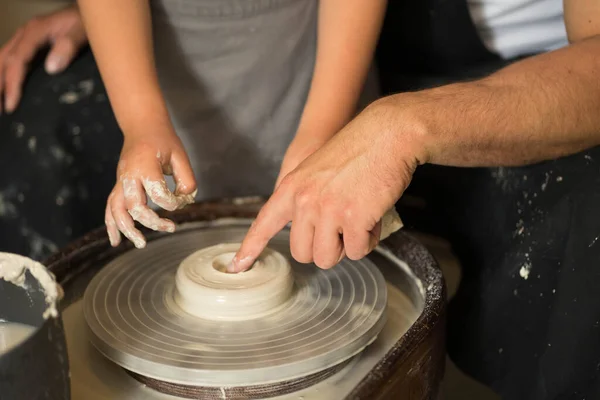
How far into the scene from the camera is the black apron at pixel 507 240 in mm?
944

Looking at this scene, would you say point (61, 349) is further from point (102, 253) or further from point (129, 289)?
point (102, 253)

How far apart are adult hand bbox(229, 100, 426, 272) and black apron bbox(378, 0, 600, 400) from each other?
30cm

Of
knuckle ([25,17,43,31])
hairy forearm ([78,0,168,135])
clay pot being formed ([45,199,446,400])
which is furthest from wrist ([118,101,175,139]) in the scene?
knuckle ([25,17,43,31])

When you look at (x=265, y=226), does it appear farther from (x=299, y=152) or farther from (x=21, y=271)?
(x=21, y=271)

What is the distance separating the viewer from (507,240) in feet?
3.78

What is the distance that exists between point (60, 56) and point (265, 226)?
2.60 ft

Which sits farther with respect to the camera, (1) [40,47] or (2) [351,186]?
(1) [40,47]

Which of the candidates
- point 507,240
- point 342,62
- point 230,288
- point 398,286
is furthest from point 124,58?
point 507,240

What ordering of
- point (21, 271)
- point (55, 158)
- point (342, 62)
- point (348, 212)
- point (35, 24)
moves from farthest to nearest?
point (35, 24), point (55, 158), point (342, 62), point (348, 212), point (21, 271)

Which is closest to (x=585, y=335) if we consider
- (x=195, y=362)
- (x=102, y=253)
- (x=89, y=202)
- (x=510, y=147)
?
(x=510, y=147)

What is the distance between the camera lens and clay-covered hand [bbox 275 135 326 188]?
104 cm

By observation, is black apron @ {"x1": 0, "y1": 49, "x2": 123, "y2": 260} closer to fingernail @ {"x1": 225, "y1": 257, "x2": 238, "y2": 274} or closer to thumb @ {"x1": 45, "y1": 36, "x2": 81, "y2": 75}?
thumb @ {"x1": 45, "y1": 36, "x2": 81, "y2": 75}

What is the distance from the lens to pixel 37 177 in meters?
1.40

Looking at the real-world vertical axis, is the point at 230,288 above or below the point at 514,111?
below
